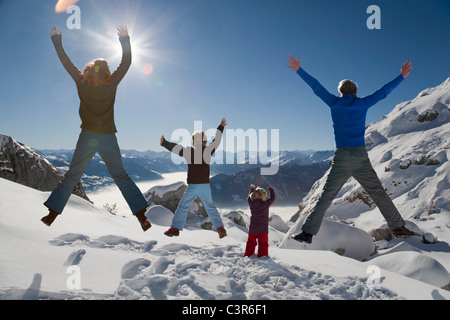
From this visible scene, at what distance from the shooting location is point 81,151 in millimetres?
3672

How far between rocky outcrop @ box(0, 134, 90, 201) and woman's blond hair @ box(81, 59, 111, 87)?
9692 mm

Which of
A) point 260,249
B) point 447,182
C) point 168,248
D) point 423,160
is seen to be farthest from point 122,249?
point 423,160

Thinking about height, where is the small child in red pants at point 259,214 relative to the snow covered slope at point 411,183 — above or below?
below

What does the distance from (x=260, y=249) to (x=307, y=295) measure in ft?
5.24

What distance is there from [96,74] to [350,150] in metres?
4.01

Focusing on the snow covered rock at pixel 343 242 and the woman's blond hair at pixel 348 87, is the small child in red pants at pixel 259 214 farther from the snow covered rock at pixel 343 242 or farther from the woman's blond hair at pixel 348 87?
the snow covered rock at pixel 343 242

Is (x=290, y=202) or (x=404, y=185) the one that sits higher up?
(x=290, y=202)

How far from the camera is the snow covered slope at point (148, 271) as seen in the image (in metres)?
2.44

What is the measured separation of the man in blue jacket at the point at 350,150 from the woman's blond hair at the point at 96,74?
326 cm

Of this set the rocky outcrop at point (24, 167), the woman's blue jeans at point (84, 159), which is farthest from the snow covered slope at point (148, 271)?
the rocky outcrop at point (24, 167)

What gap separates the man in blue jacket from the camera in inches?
148

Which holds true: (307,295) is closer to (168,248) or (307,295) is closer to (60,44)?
(168,248)

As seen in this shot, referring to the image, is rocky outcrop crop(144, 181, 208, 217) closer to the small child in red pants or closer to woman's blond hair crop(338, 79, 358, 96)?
the small child in red pants
